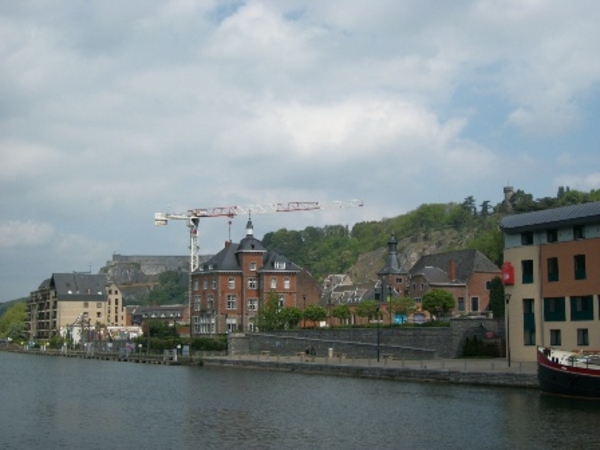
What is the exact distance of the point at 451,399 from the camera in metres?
43.8

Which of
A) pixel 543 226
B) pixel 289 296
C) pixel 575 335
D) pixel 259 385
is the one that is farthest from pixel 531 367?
pixel 289 296

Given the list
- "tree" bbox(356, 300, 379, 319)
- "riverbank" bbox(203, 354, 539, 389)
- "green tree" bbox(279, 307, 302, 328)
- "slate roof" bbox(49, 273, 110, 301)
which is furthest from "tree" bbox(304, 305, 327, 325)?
"slate roof" bbox(49, 273, 110, 301)

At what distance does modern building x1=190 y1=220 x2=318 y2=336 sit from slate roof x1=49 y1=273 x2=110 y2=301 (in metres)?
65.7

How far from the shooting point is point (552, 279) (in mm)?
58344

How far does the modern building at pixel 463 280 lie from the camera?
344 feet

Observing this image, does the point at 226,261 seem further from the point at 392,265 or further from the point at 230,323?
the point at 392,265

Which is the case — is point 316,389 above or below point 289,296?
below

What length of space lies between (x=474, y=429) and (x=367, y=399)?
39.2ft

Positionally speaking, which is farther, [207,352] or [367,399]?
[207,352]

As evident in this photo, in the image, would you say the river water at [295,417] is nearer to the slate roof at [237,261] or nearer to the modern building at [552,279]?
the modern building at [552,279]

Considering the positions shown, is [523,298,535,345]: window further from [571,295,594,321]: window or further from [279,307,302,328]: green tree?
[279,307,302,328]: green tree

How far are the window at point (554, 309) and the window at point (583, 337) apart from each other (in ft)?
5.36

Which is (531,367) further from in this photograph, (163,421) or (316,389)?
(163,421)

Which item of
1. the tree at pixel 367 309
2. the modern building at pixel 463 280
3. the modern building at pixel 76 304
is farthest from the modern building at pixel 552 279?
the modern building at pixel 76 304
